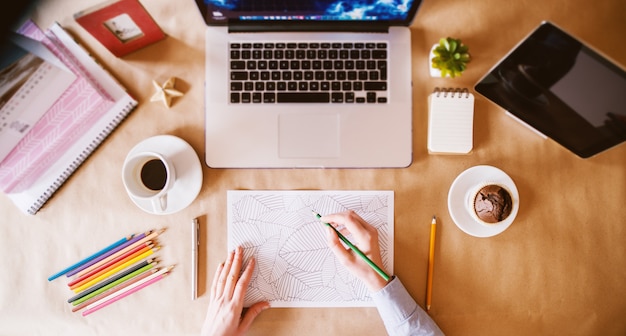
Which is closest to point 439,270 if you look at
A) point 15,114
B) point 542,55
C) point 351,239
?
point 351,239

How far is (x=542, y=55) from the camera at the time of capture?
2.21 feet

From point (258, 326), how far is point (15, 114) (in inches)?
24.9

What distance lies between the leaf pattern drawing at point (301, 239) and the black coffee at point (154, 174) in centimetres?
14

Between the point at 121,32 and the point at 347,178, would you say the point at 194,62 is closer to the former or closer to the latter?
the point at 121,32

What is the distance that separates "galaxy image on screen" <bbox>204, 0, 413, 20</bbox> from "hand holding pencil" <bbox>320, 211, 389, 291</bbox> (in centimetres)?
40

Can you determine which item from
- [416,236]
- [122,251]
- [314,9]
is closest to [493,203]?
[416,236]

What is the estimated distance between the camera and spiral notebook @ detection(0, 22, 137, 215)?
81cm

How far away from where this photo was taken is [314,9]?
0.79 meters

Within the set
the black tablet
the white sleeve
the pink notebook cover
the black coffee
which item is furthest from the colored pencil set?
the black tablet

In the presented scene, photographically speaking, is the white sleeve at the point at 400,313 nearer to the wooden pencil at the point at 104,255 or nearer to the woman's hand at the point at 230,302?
the woman's hand at the point at 230,302

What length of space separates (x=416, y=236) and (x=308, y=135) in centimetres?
31

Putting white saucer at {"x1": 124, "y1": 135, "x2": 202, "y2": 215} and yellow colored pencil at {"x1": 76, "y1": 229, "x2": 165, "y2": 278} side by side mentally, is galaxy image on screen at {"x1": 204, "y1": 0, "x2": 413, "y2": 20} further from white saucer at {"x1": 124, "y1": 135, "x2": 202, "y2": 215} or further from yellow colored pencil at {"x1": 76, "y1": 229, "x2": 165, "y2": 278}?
yellow colored pencil at {"x1": 76, "y1": 229, "x2": 165, "y2": 278}

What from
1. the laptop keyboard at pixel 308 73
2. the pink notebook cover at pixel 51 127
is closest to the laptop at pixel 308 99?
the laptop keyboard at pixel 308 73

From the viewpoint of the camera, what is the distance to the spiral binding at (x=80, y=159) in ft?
2.80
